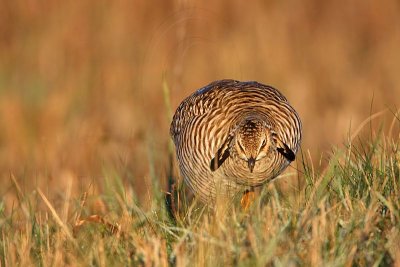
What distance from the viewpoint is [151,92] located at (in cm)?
1058

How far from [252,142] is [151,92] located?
5665mm

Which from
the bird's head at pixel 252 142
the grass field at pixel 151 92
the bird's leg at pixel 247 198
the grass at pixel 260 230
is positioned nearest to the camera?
the grass at pixel 260 230

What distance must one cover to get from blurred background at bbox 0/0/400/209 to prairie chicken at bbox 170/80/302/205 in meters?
3.42

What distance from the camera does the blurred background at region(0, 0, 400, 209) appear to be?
9766 mm

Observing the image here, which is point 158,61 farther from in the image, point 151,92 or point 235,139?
point 235,139

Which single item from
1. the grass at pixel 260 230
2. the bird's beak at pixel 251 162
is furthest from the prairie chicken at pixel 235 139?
the grass at pixel 260 230

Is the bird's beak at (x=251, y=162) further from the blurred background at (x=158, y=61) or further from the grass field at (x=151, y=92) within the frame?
the blurred background at (x=158, y=61)

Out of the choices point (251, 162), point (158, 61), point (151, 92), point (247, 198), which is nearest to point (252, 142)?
point (251, 162)

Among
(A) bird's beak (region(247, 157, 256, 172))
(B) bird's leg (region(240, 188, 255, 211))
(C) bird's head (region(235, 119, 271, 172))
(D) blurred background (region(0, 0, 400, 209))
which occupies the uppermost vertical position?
(C) bird's head (region(235, 119, 271, 172))

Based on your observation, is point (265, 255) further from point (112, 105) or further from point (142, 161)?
point (112, 105)

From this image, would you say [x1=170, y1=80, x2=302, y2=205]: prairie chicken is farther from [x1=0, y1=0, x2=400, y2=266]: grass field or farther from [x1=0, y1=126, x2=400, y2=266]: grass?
[x1=0, y1=126, x2=400, y2=266]: grass

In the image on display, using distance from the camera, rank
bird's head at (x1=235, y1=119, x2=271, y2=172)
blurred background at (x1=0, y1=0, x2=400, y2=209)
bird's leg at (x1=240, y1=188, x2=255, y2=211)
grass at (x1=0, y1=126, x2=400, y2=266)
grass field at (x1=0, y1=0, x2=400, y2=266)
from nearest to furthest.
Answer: grass at (x1=0, y1=126, x2=400, y2=266) < grass field at (x1=0, y1=0, x2=400, y2=266) < bird's leg at (x1=240, y1=188, x2=255, y2=211) < bird's head at (x1=235, y1=119, x2=271, y2=172) < blurred background at (x1=0, y1=0, x2=400, y2=209)

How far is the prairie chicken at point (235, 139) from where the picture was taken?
5.04 m

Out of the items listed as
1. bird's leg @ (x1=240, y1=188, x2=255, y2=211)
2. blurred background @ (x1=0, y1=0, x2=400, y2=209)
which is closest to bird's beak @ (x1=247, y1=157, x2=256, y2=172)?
bird's leg @ (x1=240, y1=188, x2=255, y2=211)
